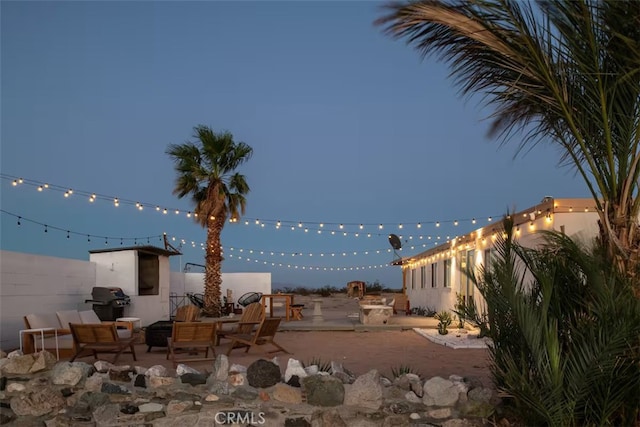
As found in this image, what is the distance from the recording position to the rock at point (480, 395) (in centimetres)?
443

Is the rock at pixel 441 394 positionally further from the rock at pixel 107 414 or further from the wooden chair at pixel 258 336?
the wooden chair at pixel 258 336

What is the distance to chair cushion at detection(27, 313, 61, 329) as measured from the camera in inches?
332

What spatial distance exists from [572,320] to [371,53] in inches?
371

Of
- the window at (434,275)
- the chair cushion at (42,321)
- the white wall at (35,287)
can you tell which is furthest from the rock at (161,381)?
the window at (434,275)

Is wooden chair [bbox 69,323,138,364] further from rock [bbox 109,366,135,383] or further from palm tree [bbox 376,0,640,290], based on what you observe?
palm tree [bbox 376,0,640,290]

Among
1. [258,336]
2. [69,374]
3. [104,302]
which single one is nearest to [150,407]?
[69,374]

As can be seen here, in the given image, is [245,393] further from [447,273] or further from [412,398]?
[447,273]

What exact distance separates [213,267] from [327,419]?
13.3 meters

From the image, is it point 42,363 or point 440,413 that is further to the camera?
point 42,363

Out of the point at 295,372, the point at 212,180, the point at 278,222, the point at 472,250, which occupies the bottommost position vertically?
the point at 295,372

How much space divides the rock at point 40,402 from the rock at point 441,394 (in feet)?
10.2

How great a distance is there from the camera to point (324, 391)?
459 centimetres

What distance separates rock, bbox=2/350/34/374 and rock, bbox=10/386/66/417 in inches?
11.8


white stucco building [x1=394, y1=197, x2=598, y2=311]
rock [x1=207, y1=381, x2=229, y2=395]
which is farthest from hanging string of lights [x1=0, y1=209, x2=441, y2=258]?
rock [x1=207, y1=381, x2=229, y2=395]
